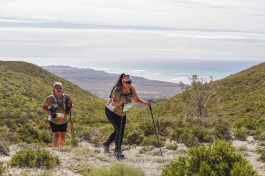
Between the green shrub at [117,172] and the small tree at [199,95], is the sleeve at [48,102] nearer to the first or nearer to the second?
the green shrub at [117,172]

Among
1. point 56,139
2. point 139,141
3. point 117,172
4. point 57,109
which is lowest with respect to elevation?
point 139,141

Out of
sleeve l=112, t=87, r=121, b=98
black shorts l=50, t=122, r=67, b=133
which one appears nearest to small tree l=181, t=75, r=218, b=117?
black shorts l=50, t=122, r=67, b=133

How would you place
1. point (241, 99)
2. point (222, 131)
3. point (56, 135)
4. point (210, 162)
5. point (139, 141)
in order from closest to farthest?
point (210, 162) → point (56, 135) → point (139, 141) → point (222, 131) → point (241, 99)

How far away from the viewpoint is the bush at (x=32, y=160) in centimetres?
491

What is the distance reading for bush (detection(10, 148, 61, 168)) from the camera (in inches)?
193

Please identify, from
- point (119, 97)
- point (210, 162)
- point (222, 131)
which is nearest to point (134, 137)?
point (222, 131)

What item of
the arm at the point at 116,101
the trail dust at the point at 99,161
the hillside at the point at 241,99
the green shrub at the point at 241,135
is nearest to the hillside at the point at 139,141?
the trail dust at the point at 99,161

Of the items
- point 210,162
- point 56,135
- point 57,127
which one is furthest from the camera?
point 56,135

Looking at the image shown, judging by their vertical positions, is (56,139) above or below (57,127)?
below

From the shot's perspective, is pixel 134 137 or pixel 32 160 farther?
pixel 134 137

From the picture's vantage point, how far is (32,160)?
16.3ft

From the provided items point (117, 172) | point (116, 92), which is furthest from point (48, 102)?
Answer: point (117, 172)

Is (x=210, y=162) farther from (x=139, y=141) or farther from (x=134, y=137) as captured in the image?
(x=134, y=137)

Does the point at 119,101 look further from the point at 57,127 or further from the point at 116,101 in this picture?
the point at 57,127
